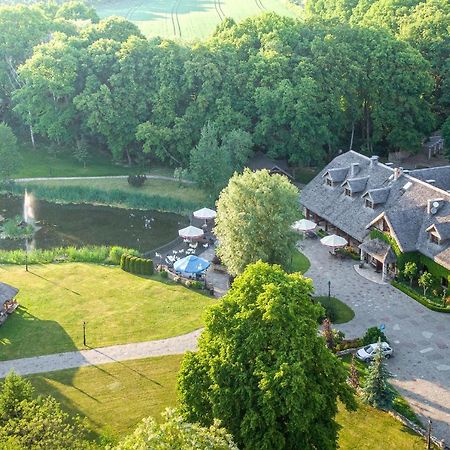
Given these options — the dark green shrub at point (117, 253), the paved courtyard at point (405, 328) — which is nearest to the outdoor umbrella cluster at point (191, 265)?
the dark green shrub at point (117, 253)

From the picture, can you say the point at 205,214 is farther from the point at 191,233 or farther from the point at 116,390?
the point at 116,390

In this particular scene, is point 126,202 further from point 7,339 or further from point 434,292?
point 434,292

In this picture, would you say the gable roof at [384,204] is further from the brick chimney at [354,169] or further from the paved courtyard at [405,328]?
the paved courtyard at [405,328]

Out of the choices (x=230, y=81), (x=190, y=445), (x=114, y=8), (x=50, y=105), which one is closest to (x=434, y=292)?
(x=190, y=445)

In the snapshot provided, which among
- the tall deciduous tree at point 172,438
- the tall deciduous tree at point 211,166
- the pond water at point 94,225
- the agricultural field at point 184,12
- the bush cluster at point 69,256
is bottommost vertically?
the pond water at point 94,225

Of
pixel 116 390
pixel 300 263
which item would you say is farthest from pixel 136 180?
pixel 116 390

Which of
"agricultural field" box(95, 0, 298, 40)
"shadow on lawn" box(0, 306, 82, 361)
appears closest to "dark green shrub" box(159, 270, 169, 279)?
"shadow on lawn" box(0, 306, 82, 361)

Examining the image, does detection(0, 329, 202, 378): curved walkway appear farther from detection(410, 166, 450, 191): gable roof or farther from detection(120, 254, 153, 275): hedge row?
detection(410, 166, 450, 191): gable roof

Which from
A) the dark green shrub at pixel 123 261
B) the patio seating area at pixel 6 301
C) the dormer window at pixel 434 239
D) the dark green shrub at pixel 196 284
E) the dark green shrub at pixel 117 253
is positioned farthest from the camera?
the dark green shrub at pixel 117 253
